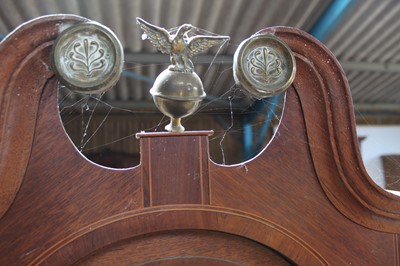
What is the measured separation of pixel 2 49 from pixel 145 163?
1.03ft

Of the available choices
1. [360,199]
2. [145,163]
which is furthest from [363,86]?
[145,163]

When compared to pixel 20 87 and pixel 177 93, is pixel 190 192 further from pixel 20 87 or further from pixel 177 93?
pixel 20 87

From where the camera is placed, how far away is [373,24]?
3.08m

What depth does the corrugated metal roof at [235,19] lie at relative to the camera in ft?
8.36

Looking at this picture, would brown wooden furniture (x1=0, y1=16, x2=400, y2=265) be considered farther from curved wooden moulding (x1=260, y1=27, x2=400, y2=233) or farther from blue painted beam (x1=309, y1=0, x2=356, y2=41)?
blue painted beam (x1=309, y1=0, x2=356, y2=41)

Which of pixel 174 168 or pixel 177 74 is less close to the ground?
pixel 177 74

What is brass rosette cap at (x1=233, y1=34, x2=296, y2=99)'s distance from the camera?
30.0 inches

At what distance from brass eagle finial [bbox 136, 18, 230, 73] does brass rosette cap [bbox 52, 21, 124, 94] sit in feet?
0.23

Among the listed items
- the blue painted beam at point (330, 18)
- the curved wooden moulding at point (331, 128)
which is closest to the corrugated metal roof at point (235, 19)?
the blue painted beam at point (330, 18)

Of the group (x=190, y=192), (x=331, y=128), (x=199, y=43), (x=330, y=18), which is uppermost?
(x=330, y=18)

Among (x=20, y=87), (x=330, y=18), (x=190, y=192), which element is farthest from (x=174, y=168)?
(x=330, y=18)

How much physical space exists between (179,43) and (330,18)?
238 centimetres

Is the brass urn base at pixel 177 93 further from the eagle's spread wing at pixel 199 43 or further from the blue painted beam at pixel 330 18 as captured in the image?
the blue painted beam at pixel 330 18

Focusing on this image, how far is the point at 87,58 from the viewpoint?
698 millimetres
